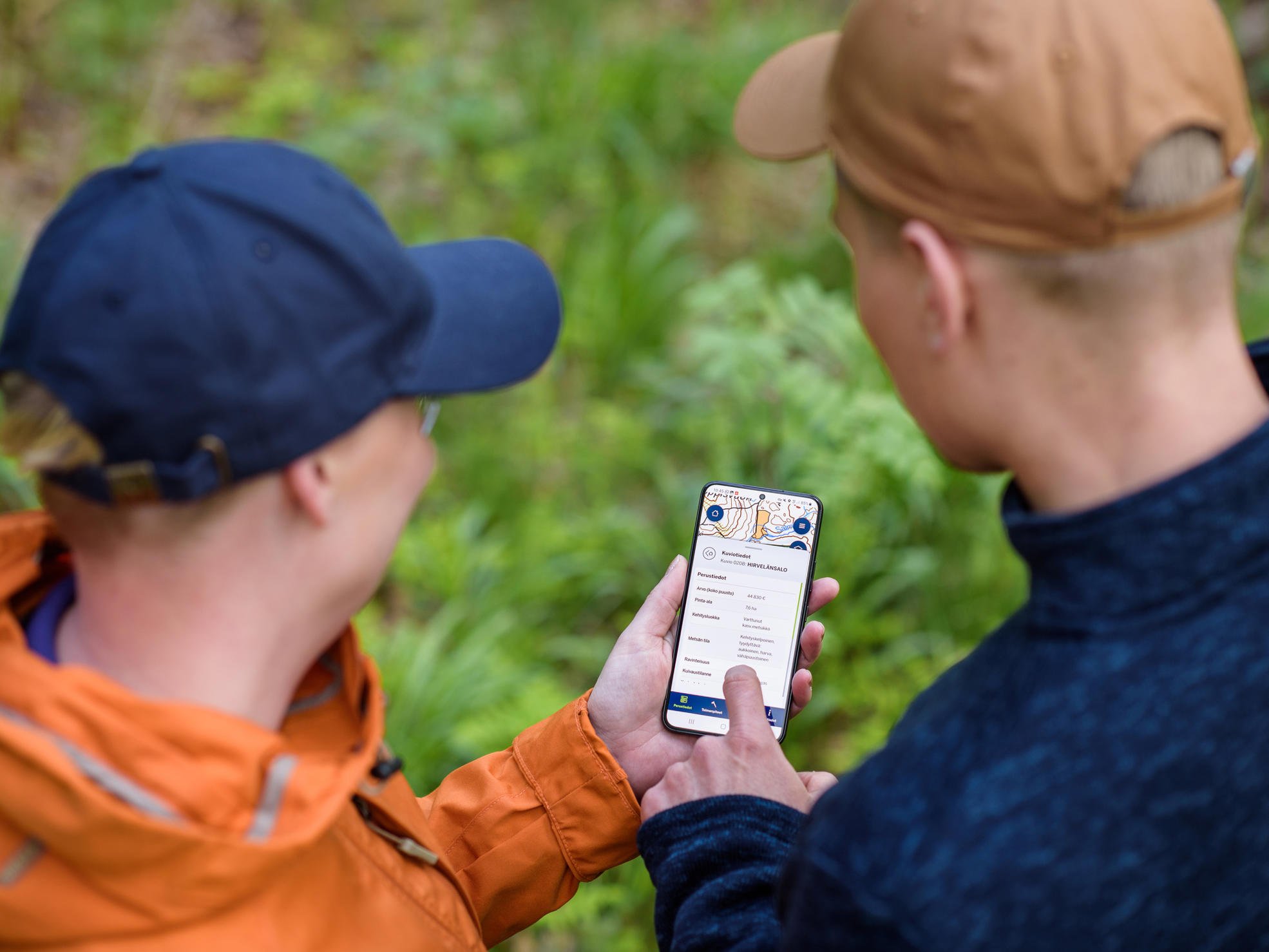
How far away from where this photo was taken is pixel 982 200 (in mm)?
1150

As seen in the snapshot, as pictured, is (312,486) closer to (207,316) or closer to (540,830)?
(207,316)

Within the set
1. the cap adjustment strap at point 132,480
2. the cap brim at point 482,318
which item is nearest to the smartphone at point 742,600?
the cap brim at point 482,318

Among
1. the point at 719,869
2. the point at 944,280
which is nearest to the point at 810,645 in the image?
the point at 719,869

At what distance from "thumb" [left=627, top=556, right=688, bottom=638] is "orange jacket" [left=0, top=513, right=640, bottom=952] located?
62 centimetres

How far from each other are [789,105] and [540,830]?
1144 mm

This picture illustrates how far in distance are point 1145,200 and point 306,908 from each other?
1.20m

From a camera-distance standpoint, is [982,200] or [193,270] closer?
[193,270]

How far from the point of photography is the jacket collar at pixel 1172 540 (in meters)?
1.12

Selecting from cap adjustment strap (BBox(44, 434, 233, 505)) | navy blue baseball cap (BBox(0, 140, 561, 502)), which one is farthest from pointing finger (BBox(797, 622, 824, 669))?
cap adjustment strap (BBox(44, 434, 233, 505))

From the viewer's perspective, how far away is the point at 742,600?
1996 millimetres

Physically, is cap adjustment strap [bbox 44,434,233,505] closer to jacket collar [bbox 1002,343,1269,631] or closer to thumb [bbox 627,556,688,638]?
jacket collar [bbox 1002,343,1269,631]

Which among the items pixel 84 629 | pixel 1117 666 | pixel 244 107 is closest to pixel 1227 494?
pixel 1117 666

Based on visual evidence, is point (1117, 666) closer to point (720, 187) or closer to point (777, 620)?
point (777, 620)

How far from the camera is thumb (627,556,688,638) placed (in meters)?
1.97
